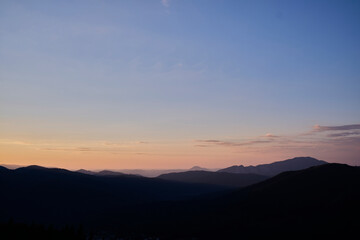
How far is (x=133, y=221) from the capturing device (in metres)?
129

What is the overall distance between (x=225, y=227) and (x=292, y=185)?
50361 millimetres

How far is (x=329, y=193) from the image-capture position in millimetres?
120000

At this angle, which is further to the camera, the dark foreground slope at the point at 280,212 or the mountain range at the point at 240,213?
A: the mountain range at the point at 240,213

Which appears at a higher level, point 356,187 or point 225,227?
point 356,187

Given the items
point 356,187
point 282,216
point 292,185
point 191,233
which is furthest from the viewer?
point 292,185

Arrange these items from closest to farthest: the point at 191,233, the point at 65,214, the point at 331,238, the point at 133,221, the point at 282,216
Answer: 1. the point at 331,238
2. the point at 191,233
3. the point at 282,216
4. the point at 133,221
5. the point at 65,214

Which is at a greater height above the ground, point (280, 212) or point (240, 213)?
point (280, 212)

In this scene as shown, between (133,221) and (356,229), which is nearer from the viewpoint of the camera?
(356,229)

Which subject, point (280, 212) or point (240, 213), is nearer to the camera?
point (280, 212)

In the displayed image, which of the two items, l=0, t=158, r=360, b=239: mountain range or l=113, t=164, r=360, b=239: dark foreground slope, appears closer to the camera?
l=113, t=164, r=360, b=239: dark foreground slope

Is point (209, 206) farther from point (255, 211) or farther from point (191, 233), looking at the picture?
point (191, 233)

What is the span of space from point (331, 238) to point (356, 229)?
9.16 m

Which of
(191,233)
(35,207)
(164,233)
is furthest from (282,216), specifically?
(35,207)

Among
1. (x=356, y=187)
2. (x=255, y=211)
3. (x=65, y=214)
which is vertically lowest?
(x=65, y=214)
